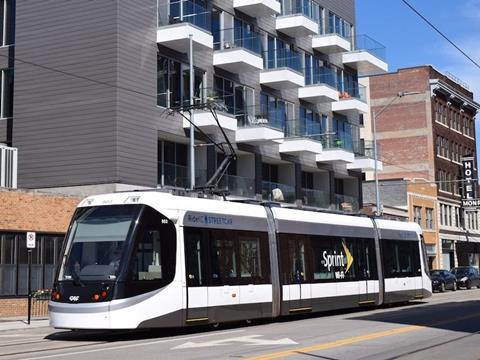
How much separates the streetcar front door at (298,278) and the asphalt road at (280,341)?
491mm

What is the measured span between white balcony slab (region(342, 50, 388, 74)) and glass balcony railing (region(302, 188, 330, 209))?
9339 mm

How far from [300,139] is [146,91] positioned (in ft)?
38.8

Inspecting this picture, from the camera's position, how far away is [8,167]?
30.1m

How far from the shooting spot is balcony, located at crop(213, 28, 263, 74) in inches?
1422

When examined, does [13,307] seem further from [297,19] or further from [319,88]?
[319,88]

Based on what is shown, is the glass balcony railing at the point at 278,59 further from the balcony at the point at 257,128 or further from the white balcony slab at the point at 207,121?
the white balcony slab at the point at 207,121

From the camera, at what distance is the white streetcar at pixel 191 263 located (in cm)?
1538

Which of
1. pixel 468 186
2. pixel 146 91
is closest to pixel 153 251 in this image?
pixel 146 91

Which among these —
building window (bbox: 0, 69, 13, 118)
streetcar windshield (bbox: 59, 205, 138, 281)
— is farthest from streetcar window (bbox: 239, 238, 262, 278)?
building window (bbox: 0, 69, 13, 118)

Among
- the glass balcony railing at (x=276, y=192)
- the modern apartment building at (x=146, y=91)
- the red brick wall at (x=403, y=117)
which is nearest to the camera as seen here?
the modern apartment building at (x=146, y=91)

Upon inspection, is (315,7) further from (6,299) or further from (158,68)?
(6,299)

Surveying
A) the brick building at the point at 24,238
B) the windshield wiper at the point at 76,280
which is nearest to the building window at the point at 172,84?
the brick building at the point at 24,238

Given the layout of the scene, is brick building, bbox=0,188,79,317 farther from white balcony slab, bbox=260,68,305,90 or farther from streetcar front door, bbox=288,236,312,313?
white balcony slab, bbox=260,68,305,90

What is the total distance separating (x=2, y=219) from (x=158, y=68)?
37.1ft
